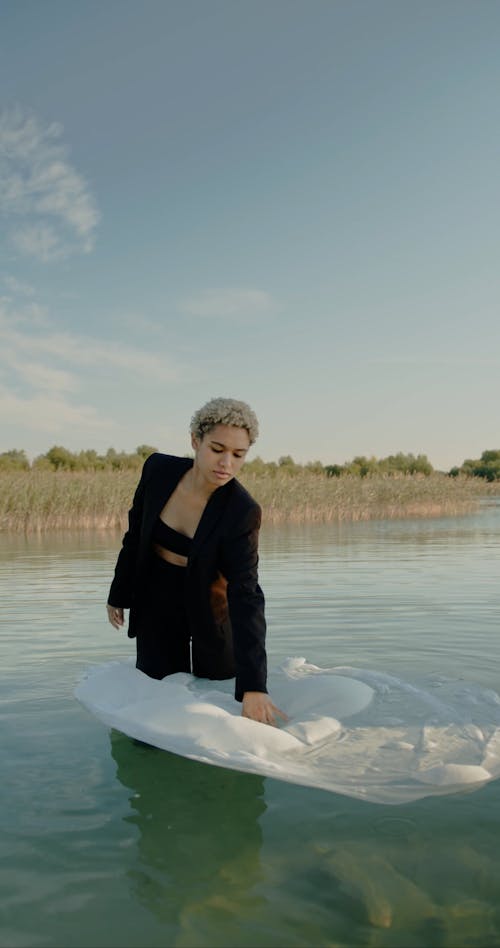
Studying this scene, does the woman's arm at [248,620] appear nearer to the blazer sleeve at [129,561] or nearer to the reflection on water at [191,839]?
the reflection on water at [191,839]

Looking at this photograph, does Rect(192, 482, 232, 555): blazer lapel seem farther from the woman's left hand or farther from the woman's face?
the woman's left hand

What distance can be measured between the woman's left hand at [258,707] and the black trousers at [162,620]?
673 mm

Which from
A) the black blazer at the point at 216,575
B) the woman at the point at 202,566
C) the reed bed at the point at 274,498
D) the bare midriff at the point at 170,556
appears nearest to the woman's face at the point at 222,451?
the woman at the point at 202,566

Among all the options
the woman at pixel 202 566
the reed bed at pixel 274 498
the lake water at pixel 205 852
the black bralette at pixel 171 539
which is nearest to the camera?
the lake water at pixel 205 852

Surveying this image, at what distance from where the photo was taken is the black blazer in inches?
129

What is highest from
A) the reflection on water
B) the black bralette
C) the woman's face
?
the woman's face

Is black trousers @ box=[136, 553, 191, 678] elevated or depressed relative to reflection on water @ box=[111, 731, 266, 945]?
elevated

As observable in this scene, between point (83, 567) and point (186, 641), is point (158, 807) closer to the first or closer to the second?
point (186, 641)

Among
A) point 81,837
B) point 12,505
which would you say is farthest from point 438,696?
→ point 12,505

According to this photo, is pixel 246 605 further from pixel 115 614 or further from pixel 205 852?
pixel 205 852

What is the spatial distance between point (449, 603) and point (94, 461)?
32939mm

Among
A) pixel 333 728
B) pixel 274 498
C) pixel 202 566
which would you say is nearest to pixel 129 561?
pixel 202 566

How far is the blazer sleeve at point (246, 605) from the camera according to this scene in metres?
3.22

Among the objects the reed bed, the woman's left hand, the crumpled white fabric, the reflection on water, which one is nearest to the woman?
the woman's left hand
